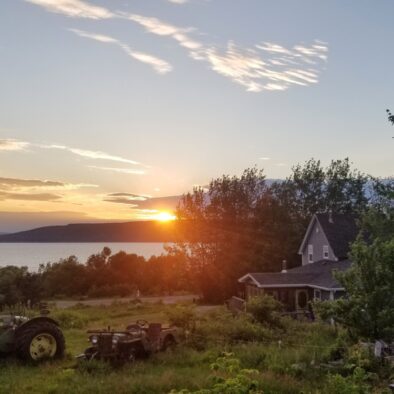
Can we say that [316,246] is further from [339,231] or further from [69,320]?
[69,320]

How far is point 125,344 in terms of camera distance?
15.4m

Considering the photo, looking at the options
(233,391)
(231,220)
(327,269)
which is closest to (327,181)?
(231,220)

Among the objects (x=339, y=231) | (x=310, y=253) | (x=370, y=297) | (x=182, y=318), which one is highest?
(x=339, y=231)

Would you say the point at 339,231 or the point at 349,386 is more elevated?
the point at 339,231

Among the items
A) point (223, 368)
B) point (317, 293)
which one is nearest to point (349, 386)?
point (223, 368)

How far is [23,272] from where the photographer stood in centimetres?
5378

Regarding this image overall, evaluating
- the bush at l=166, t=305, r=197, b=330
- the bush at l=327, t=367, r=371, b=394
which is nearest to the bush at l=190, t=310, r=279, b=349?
the bush at l=166, t=305, r=197, b=330

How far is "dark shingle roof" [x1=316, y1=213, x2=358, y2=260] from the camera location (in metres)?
40.0

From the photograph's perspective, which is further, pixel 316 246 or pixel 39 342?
pixel 316 246

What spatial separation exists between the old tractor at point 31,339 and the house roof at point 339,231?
2789 cm

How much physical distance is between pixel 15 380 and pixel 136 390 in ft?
10.6

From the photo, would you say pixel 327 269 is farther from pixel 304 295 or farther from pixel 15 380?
pixel 15 380

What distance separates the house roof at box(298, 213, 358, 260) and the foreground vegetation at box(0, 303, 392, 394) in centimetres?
1941

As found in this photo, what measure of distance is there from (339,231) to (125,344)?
97.4ft
